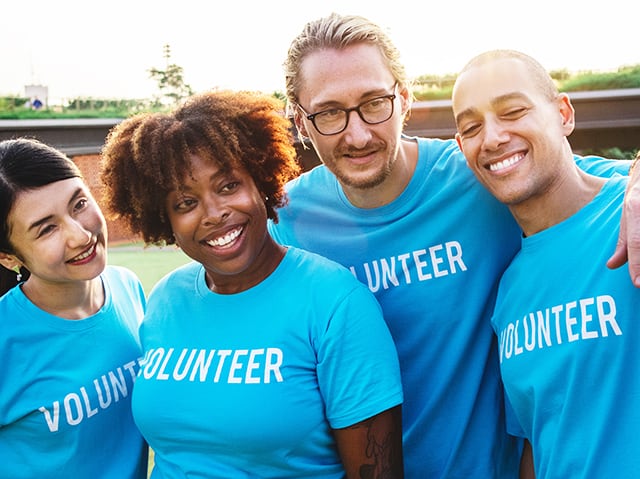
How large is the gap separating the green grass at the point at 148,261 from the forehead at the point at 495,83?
427 inches

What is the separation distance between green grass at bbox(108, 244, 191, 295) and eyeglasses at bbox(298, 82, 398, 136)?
412 inches

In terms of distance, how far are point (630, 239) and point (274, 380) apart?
1.02m

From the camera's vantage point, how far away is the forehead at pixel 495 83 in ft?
6.06

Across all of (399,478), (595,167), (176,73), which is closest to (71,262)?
(399,478)

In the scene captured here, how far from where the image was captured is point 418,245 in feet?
6.83

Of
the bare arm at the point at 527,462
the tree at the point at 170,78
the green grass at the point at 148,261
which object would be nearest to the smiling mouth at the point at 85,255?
the bare arm at the point at 527,462

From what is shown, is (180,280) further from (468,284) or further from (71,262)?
(468,284)

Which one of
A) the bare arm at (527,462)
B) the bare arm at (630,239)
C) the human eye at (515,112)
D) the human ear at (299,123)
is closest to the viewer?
the bare arm at (630,239)

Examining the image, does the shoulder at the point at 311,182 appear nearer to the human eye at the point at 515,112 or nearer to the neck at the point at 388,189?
the neck at the point at 388,189

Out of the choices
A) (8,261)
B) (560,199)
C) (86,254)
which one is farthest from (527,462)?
(8,261)

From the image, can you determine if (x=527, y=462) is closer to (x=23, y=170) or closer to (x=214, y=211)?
(x=214, y=211)

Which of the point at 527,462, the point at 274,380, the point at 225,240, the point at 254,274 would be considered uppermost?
the point at 225,240

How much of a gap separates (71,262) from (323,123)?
105 centimetres

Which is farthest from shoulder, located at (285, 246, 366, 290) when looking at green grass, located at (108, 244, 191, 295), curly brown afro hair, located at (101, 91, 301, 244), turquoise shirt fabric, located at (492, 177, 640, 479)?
green grass, located at (108, 244, 191, 295)
